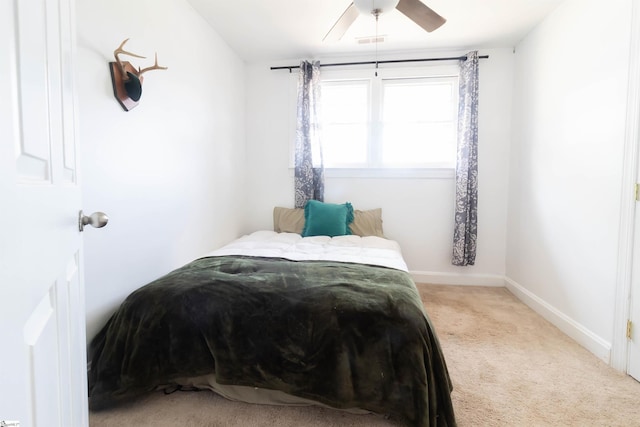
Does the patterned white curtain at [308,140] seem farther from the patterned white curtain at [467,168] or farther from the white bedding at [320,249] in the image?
the patterned white curtain at [467,168]

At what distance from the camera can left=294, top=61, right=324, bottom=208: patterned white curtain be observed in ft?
10.9

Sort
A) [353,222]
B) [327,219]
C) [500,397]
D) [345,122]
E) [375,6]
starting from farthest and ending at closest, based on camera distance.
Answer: [345,122], [353,222], [327,219], [375,6], [500,397]

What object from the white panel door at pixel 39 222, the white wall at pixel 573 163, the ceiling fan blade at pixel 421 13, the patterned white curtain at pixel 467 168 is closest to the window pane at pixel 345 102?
the patterned white curtain at pixel 467 168

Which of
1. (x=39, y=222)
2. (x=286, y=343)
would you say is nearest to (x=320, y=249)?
(x=286, y=343)

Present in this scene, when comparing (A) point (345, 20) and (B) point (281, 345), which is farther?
(A) point (345, 20)

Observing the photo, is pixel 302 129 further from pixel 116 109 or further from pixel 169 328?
pixel 169 328

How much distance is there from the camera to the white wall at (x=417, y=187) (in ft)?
10.4

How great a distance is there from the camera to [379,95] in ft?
11.0

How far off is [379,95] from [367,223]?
4.85ft

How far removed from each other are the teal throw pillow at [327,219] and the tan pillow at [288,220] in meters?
0.11

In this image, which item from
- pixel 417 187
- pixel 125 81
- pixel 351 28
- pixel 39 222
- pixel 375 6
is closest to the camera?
pixel 39 222

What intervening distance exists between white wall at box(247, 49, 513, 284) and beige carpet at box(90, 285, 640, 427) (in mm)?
1174

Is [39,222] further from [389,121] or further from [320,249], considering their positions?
[389,121]

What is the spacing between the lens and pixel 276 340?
53.2 inches
